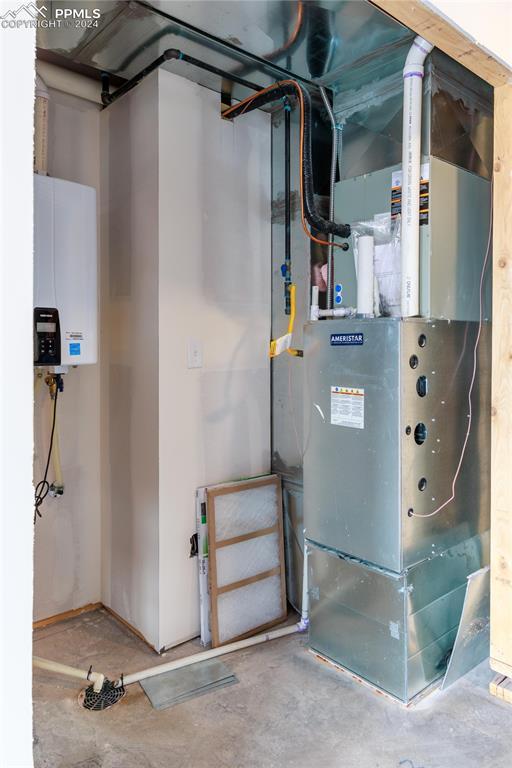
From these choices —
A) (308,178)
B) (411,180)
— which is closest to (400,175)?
(411,180)

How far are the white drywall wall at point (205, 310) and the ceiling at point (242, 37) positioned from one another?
228mm

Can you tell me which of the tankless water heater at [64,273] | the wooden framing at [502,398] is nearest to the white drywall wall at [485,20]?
the wooden framing at [502,398]

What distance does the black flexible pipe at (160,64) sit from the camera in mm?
2254

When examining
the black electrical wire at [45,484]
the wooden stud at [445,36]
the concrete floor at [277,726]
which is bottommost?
the concrete floor at [277,726]

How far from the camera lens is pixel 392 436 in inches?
81.0

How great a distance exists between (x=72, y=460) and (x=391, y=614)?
1750 mm

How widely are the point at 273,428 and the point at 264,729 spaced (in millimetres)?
1438

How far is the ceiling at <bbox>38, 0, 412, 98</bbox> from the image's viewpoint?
189 centimetres

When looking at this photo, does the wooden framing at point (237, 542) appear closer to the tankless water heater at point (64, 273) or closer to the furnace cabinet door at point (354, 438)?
the furnace cabinet door at point (354, 438)

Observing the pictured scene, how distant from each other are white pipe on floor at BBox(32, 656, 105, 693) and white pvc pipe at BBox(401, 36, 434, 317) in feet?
6.33

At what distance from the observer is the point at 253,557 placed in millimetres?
2703

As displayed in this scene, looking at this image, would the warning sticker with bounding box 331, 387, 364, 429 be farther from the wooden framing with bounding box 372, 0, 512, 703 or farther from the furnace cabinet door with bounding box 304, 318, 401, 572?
the wooden framing with bounding box 372, 0, 512, 703

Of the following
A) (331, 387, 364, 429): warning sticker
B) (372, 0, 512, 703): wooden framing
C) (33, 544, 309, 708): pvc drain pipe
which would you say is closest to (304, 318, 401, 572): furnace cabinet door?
(331, 387, 364, 429): warning sticker

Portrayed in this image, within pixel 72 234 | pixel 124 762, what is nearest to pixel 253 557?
pixel 124 762
